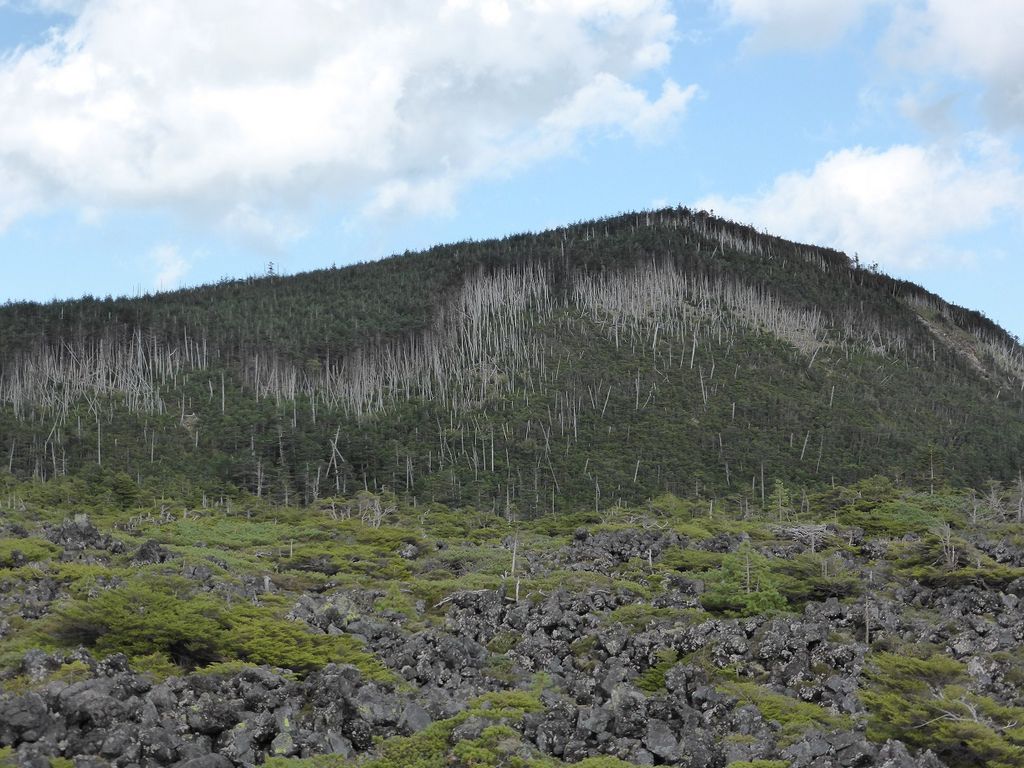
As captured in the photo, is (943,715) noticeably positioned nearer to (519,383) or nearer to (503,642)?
(503,642)

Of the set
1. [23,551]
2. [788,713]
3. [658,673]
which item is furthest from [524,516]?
[788,713]

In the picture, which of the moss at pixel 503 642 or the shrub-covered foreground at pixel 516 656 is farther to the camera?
the moss at pixel 503 642

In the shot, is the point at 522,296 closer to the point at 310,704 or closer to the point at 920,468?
the point at 920,468

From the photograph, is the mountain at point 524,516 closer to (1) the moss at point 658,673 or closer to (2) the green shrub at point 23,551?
(1) the moss at point 658,673

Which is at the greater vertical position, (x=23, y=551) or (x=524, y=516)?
(x=23, y=551)

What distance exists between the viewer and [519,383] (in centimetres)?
11506

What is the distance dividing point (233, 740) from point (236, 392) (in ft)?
317

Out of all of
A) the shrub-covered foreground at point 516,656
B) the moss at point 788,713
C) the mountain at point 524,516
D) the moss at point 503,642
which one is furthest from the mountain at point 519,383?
the moss at point 788,713

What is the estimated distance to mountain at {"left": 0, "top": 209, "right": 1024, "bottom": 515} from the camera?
95.4 m

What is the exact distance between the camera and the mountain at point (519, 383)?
95375 mm

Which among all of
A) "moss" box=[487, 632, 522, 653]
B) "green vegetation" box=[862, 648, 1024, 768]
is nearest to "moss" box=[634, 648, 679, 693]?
"moss" box=[487, 632, 522, 653]

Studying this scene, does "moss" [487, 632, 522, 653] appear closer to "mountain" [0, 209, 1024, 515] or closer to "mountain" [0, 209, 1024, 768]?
"mountain" [0, 209, 1024, 768]

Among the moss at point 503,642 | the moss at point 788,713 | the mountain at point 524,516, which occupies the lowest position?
the moss at point 788,713

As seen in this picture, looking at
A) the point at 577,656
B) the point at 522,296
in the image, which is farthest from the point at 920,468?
the point at 577,656
